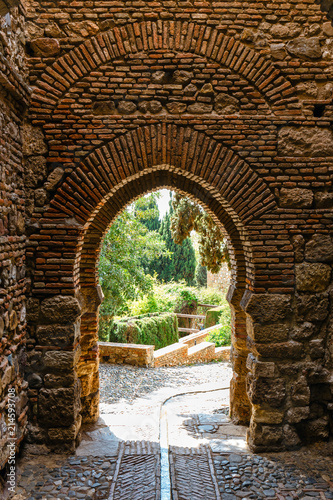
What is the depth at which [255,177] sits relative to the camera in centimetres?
402

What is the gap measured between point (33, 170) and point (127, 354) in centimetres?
644

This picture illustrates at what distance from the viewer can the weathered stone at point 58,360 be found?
12.8 ft

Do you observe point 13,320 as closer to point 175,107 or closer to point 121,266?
point 175,107

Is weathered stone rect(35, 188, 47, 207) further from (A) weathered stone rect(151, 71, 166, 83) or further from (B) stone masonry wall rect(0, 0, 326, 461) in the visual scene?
(A) weathered stone rect(151, 71, 166, 83)

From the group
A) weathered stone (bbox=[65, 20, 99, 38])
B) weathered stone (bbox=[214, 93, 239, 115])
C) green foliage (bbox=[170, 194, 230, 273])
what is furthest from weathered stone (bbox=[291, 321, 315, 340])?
green foliage (bbox=[170, 194, 230, 273])

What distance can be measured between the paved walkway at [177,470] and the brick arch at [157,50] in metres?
3.62

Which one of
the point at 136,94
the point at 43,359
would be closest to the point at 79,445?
the point at 43,359

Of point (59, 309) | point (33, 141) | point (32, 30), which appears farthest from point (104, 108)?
point (59, 309)

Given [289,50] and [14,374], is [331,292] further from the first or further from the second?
[14,374]

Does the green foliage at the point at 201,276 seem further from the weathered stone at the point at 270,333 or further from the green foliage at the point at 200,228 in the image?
the weathered stone at the point at 270,333

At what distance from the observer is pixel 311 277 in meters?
4.08

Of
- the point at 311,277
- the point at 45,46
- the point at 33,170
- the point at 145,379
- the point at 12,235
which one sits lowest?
the point at 145,379

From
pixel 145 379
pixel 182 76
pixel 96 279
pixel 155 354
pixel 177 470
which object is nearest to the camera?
pixel 177 470

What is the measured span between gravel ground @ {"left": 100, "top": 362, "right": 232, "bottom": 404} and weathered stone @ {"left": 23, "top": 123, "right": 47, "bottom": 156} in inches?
194
